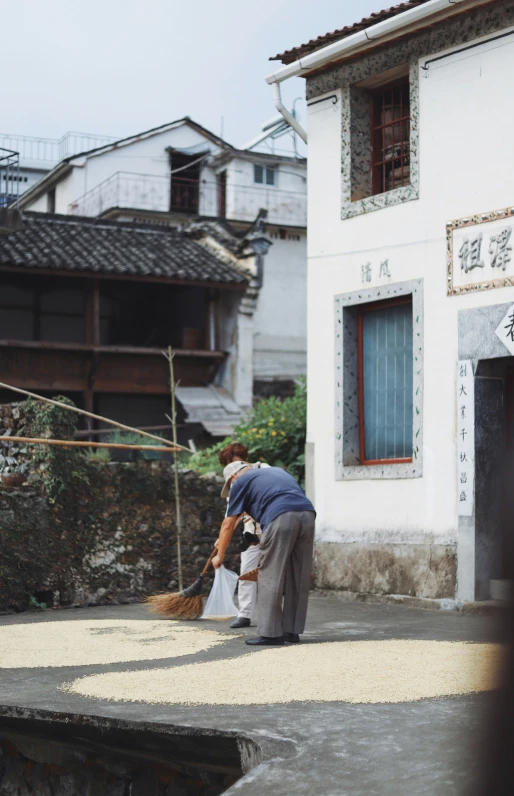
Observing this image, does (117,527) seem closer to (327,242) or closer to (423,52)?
(327,242)

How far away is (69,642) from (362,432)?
463cm

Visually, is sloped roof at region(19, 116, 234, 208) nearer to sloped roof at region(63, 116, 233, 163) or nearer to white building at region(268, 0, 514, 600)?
sloped roof at region(63, 116, 233, 163)

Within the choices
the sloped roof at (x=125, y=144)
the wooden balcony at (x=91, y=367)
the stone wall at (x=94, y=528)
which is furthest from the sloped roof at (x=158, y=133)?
the stone wall at (x=94, y=528)

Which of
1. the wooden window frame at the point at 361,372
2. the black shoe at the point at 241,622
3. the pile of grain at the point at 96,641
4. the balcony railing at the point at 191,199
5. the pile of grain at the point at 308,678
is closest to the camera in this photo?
the pile of grain at the point at 308,678

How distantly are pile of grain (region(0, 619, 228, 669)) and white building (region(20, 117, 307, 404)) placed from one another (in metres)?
18.5

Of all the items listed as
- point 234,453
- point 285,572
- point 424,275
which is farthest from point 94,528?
point 424,275

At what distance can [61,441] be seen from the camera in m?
10.5

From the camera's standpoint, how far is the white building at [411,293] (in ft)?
32.8

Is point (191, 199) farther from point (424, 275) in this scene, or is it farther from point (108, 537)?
point (424, 275)

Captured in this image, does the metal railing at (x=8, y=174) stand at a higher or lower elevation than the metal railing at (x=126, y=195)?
lower

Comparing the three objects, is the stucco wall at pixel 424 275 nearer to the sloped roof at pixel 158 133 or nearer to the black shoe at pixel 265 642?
the black shoe at pixel 265 642

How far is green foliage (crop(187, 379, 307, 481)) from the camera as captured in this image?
13680mm

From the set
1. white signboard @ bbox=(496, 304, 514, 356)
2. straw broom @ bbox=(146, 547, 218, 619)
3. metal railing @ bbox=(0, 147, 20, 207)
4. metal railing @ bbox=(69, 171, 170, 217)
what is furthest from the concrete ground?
metal railing @ bbox=(69, 171, 170, 217)

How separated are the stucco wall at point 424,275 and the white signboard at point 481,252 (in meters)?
0.10
